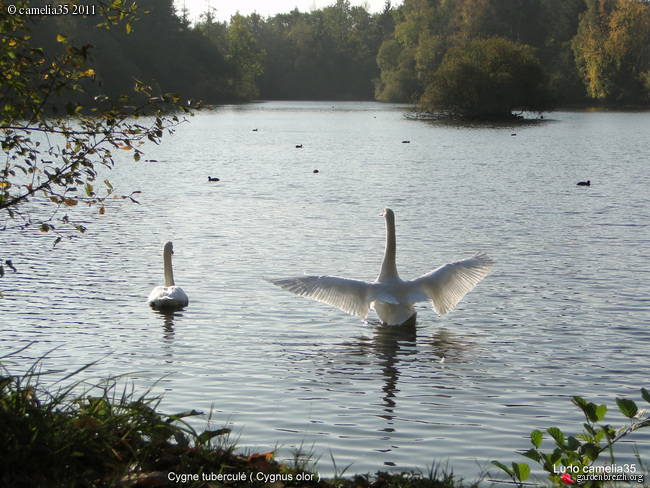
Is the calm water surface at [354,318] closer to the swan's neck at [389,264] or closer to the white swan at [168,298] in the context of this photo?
the white swan at [168,298]

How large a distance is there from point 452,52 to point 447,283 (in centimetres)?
6519

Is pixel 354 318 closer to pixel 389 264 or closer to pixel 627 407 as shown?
pixel 389 264

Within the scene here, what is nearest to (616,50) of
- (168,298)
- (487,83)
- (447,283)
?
(487,83)

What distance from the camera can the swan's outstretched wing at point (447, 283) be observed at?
9.79 metres

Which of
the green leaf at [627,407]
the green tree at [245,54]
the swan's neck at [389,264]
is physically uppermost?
the green tree at [245,54]

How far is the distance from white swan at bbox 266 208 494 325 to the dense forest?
54.7m

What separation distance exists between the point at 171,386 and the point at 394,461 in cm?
252

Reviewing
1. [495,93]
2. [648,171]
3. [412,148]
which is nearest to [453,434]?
[648,171]

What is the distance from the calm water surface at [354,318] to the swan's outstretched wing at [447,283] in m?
0.34

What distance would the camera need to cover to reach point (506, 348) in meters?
9.00

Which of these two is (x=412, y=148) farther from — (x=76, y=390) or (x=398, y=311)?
(x=76, y=390)

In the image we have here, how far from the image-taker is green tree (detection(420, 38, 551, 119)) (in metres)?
68.1

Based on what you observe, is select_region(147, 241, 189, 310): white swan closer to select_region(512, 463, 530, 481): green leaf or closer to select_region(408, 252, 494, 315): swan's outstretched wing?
select_region(408, 252, 494, 315): swan's outstretched wing

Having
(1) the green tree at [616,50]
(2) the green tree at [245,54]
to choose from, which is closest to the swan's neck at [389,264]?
(1) the green tree at [616,50]
